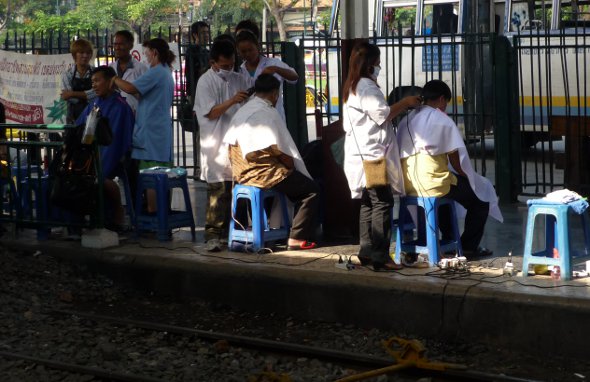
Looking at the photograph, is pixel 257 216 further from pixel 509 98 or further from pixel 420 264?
pixel 509 98

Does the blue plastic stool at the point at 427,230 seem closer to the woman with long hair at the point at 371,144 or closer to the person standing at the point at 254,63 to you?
the woman with long hair at the point at 371,144

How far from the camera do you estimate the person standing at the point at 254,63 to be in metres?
9.31

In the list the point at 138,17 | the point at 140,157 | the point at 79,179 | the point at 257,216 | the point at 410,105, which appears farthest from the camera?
the point at 138,17

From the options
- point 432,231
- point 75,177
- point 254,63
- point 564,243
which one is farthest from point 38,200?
point 564,243


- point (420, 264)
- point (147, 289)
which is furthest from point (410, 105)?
point (147, 289)

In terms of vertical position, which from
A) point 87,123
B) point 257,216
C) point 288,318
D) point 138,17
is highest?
point 138,17

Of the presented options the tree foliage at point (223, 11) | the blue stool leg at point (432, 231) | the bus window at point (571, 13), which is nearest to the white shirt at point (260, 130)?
the blue stool leg at point (432, 231)

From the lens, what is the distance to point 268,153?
835cm

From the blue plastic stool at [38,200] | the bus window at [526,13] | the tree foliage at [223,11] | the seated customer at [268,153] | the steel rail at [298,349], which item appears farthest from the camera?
the tree foliage at [223,11]

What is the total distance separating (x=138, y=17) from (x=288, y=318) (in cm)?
4582

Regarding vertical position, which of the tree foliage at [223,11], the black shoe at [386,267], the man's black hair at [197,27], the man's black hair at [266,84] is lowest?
the black shoe at [386,267]

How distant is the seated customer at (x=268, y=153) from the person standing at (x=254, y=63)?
2.63 ft

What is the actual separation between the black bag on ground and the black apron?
1852mm

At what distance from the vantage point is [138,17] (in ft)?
171
